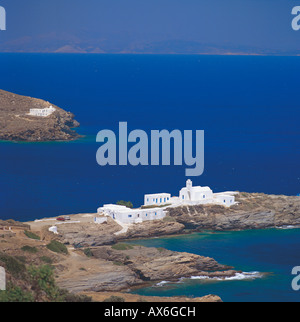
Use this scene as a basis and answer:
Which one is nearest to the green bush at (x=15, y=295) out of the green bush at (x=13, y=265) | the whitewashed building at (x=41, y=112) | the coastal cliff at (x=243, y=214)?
the green bush at (x=13, y=265)

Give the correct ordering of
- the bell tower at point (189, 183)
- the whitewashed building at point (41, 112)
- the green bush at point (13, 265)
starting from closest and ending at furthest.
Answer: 1. the green bush at point (13, 265)
2. the bell tower at point (189, 183)
3. the whitewashed building at point (41, 112)

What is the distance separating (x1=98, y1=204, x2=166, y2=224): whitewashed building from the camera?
80.8 metres

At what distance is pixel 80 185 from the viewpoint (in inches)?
4146

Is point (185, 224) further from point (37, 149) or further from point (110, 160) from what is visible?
point (37, 149)

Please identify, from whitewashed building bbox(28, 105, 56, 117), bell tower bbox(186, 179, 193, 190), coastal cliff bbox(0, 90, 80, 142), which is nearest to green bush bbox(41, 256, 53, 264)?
bell tower bbox(186, 179, 193, 190)

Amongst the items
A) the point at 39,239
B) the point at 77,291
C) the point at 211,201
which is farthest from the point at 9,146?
the point at 77,291

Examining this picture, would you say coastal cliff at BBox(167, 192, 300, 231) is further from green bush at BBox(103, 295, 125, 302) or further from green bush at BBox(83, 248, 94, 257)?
green bush at BBox(103, 295, 125, 302)

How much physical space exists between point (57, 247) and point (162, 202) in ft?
62.0

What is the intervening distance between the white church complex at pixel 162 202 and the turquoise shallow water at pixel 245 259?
9.13 feet

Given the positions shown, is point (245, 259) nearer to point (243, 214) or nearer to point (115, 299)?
point (243, 214)

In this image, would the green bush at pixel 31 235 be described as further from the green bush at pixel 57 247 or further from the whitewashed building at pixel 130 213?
the whitewashed building at pixel 130 213

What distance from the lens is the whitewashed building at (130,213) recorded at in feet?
265

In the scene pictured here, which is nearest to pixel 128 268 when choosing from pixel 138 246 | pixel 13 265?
pixel 138 246

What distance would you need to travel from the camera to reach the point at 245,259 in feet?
247
